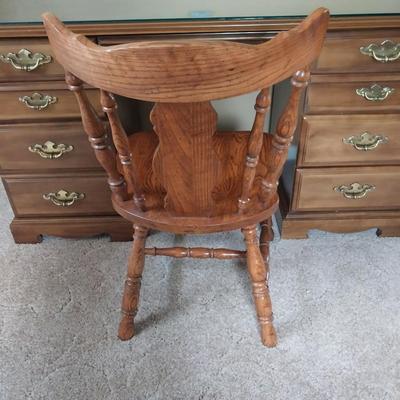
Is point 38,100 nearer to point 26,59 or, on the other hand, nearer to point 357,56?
point 26,59

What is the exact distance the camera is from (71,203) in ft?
4.21

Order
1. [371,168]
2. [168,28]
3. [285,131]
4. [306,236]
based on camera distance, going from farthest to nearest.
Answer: [306,236] < [371,168] < [168,28] < [285,131]

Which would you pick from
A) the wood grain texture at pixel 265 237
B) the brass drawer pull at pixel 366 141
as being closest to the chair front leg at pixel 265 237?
the wood grain texture at pixel 265 237

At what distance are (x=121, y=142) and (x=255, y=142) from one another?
0.25 metres

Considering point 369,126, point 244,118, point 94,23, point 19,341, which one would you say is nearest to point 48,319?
point 19,341

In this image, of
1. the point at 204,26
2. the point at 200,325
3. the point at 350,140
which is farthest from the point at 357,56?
the point at 200,325

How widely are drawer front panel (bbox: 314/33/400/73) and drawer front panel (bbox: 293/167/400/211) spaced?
1.01ft

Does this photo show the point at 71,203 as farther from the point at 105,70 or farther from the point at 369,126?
the point at 369,126

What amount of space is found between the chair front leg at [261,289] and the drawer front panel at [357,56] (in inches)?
18.6

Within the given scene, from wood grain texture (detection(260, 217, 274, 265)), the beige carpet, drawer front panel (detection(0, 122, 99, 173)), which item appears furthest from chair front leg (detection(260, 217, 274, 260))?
drawer front panel (detection(0, 122, 99, 173))

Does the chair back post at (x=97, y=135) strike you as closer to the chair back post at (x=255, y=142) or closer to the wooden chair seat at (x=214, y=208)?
the wooden chair seat at (x=214, y=208)

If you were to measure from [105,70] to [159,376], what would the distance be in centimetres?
75

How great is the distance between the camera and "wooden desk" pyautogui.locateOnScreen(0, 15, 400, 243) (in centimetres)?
95

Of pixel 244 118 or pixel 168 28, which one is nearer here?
pixel 168 28
